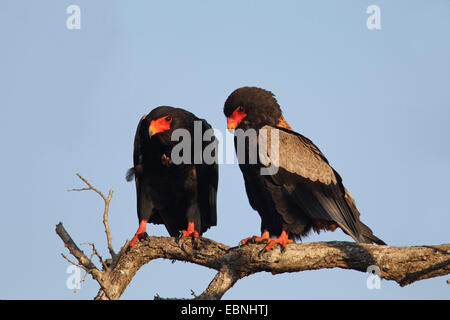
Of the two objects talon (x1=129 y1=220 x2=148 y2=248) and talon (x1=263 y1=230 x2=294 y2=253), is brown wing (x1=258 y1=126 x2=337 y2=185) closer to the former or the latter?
talon (x1=263 y1=230 x2=294 y2=253)

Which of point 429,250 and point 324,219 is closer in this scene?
point 429,250

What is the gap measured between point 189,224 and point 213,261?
47.0 inches

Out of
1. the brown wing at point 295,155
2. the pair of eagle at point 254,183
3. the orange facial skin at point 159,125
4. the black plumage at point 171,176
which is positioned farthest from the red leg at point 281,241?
the orange facial skin at point 159,125

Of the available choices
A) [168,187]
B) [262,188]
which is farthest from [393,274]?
[168,187]

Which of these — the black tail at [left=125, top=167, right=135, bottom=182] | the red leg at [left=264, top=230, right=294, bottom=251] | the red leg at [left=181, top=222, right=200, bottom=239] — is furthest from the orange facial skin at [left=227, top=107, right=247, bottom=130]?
the black tail at [left=125, top=167, right=135, bottom=182]

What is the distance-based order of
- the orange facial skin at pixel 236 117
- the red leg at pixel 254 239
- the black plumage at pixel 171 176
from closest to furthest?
the red leg at pixel 254 239, the orange facial skin at pixel 236 117, the black plumage at pixel 171 176

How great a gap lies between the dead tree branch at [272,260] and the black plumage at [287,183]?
25cm

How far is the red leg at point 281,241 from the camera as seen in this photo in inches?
269

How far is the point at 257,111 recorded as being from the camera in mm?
7750

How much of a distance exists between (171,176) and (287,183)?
1.77m

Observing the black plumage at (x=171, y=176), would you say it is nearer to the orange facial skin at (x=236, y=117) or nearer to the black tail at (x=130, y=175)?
the black tail at (x=130, y=175)
